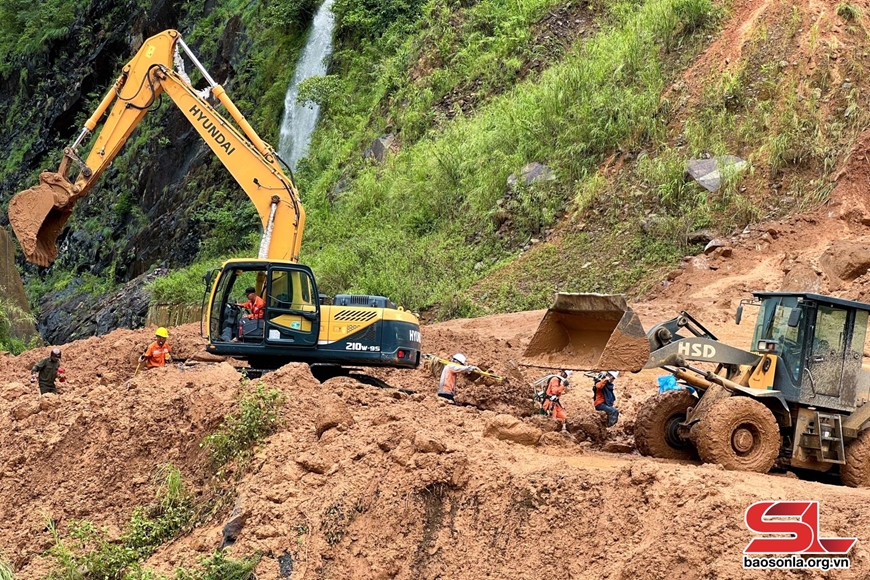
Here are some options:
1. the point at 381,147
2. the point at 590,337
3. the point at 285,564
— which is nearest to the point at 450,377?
the point at 590,337

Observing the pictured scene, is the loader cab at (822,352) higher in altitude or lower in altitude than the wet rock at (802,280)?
lower

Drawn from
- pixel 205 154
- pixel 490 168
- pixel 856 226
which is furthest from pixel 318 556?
pixel 205 154

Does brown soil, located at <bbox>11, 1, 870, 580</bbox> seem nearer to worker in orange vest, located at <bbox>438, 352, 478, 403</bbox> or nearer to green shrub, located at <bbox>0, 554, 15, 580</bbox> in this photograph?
green shrub, located at <bbox>0, 554, 15, 580</bbox>

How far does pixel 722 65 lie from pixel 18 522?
19.6 meters

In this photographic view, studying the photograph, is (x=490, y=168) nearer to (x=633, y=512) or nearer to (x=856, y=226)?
(x=856, y=226)

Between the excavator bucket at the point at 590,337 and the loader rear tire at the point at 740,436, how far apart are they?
0.93 m

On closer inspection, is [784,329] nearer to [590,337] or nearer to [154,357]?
[590,337]

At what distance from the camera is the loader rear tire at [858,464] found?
1109 cm

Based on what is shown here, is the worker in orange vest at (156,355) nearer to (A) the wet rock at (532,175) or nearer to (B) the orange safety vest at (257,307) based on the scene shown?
(B) the orange safety vest at (257,307)

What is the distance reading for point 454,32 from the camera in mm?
34219

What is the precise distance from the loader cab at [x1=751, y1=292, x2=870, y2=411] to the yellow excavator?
5.12 m

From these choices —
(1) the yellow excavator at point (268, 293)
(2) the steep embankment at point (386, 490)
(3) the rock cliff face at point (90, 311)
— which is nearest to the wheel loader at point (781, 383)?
(2) the steep embankment at point (386, 490)

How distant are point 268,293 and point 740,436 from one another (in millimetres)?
6247

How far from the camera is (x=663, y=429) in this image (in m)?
12.0
